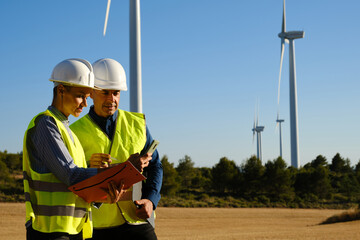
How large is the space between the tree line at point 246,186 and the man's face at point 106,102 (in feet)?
122

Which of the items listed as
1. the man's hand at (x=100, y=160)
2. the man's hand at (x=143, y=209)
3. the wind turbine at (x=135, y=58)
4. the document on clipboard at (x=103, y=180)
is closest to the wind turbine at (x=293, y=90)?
the wind turbine at (x=135, y=58)

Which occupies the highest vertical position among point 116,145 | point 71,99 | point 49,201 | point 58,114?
point 71,99

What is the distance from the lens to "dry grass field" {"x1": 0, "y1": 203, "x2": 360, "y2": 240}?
16500mm

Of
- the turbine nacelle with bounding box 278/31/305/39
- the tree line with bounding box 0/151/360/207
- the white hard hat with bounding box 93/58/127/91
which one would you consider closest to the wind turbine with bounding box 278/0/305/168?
the turbine nacelle with bounding box 278/31/305/39

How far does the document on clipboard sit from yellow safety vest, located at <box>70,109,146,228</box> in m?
0.83

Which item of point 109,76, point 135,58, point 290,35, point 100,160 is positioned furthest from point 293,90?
point 100,160

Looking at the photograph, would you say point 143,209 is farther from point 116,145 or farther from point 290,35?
point 290,35

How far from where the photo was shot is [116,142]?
15.0ft

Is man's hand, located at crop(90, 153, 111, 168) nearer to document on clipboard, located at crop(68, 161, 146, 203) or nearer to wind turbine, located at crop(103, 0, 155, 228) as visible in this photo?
document on clipboard, located at crop(68, 161, 146, 203)

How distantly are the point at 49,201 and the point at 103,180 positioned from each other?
0.41 m

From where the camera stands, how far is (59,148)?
10.8 ft

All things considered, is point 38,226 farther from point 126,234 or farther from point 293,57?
point 293,57

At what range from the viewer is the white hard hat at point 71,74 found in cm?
363

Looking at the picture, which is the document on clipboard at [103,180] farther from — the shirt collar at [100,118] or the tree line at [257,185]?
the tree line at [257,185]
